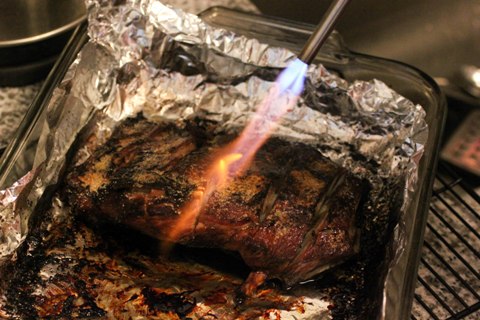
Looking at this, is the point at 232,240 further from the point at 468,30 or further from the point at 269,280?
the point at 468,30

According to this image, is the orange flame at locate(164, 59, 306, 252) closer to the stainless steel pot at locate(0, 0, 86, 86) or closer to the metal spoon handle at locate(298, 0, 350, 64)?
the metal spoon handle at locate(298, 0, 350, 64)

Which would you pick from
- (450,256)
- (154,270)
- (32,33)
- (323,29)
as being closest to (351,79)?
(323,29)

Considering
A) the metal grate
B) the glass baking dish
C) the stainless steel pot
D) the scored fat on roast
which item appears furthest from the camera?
the stainless steel pot

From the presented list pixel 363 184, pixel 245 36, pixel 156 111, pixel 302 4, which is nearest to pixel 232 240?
pixel 363 184

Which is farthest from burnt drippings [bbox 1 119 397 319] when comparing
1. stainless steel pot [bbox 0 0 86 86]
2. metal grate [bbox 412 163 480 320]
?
stainless steel pot [bbox 0 0 86 86]

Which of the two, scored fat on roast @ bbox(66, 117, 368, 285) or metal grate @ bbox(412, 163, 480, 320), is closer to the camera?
scored fat on roast @ bbox(66, 117, 368, 285)
